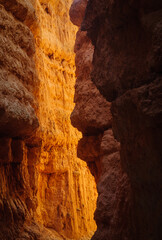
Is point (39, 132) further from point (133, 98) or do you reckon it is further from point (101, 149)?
point (133, 98)

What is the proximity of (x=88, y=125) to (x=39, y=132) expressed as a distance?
3.35 meters

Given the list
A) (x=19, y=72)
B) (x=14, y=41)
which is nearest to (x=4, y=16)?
(x=14, y=41)

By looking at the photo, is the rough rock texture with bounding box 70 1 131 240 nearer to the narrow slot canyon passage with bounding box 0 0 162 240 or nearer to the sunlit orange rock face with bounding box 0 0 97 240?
the narrow slot canyon passage with bounding box 0 0 162 240

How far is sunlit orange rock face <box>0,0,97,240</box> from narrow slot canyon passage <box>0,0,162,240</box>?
0.08ft

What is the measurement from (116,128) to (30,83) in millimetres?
3472

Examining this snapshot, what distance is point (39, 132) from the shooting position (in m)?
6.73

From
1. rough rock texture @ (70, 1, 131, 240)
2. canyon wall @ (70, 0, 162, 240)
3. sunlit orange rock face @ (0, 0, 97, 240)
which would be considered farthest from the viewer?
sunlit orange rock face @ (0, 0, 97, 240)

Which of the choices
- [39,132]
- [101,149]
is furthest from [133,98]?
[39,132]

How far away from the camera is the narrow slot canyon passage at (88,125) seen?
1.81 metres

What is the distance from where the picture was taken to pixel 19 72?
4.87 metres

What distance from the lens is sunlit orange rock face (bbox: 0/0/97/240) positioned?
4.59 meters

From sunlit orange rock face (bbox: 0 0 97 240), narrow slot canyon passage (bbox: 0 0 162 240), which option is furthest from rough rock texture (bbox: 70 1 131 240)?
sunlit orange rock face (bbox: 0 0 97 240)

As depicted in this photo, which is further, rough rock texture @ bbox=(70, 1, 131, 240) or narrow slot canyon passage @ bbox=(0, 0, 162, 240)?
rough rock texture @ bbox=(70, 1, 131, 240)

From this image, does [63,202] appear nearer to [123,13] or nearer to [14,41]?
[14,41]
